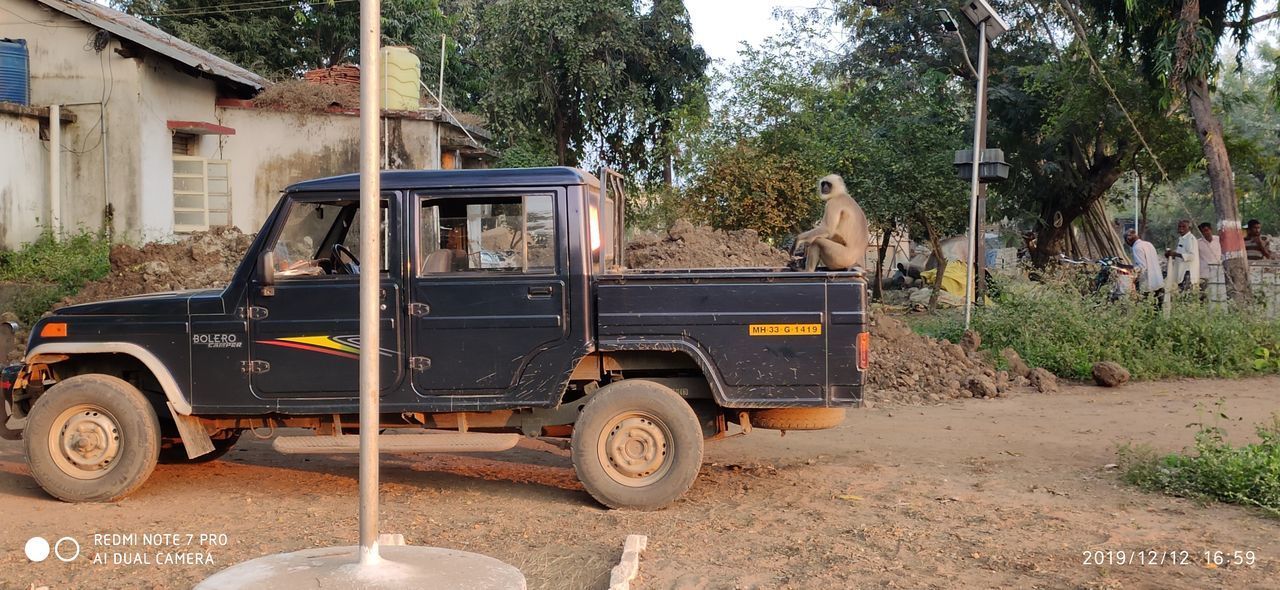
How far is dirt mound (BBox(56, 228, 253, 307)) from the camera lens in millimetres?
13508

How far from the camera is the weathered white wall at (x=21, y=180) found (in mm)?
14797

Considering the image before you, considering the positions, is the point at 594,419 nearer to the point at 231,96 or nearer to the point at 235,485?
the point at 235,485

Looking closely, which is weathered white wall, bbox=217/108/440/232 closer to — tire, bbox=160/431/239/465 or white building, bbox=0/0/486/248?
white building, bbox=0/0/486/248

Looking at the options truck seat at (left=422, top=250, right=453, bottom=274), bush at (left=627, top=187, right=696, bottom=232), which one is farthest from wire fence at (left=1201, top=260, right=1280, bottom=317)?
truck seat at (left=422, top=250, right=453, bottom=274)

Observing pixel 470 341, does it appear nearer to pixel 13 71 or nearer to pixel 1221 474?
pixel 1221 474

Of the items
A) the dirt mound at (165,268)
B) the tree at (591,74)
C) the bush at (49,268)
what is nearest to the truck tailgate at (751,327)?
the dirt mound at (165,268)

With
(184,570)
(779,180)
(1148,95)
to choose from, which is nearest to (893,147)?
(779,180)

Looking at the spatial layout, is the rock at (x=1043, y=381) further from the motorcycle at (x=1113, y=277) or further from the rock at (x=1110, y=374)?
the motorcycle at (x=1113, y=277)

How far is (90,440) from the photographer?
6.32 metres

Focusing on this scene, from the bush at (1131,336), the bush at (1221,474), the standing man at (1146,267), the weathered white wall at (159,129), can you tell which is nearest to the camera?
the bush at (1221,474)

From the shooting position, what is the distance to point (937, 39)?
78.8 feet

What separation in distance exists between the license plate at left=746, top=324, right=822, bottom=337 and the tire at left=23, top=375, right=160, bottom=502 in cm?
369

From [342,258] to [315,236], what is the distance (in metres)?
0.21

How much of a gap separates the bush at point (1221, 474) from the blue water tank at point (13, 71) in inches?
625
